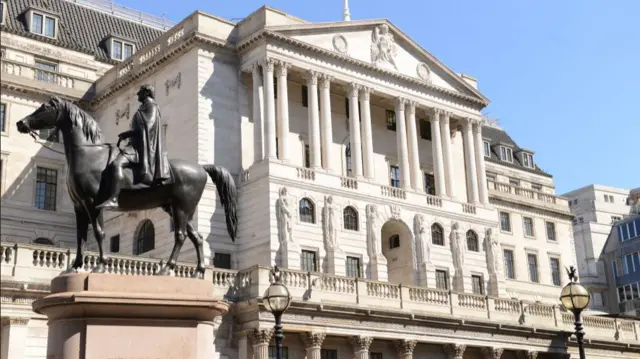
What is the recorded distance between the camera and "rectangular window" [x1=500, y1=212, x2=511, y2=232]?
72.3 meters

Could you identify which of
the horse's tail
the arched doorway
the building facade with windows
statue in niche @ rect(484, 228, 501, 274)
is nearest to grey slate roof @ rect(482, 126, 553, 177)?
the building facade with windows

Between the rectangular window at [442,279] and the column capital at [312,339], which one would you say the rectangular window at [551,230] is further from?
the column capital at [312,339]

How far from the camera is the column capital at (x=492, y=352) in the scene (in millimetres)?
49259

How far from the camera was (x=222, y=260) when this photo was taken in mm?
49500

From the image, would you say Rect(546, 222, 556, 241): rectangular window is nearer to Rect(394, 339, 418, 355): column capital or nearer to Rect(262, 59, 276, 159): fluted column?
Rect(394, 339, 418, 355): column capital

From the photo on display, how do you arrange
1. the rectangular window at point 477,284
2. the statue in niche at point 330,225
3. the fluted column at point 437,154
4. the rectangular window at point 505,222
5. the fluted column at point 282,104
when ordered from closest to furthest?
the statue in niche at point 330,225, the fluted column at point 282,104, the rectangular window at point 477,284, the fluted column at point 437,154, the rectangular window at point 505,222

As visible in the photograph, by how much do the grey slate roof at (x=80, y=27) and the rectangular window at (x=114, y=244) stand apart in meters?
16.4

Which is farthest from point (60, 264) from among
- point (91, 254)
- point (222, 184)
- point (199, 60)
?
point (222, 184)

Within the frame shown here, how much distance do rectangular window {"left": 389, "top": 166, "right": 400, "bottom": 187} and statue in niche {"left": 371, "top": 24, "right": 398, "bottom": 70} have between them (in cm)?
688

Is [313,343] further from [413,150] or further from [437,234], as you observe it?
[413,150]

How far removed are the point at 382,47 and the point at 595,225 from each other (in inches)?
2467

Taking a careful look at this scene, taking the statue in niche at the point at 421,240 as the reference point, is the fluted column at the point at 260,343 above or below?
below

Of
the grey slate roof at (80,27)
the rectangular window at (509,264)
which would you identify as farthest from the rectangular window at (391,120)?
the grey slate roof at (80,27)

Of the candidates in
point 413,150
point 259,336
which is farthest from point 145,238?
point 413,150
